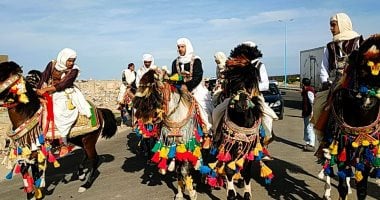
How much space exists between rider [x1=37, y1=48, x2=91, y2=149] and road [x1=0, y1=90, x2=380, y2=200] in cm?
123

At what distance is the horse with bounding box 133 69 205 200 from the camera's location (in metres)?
6.56

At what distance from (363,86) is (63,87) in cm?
508

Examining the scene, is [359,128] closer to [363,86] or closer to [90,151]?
[363,86]

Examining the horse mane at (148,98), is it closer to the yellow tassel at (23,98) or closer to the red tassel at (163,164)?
the red tassel at (163,164)

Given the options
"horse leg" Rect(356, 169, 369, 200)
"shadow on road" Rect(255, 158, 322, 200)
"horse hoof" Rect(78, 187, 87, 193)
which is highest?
"horse leg" Rect(356, 169, 369, 200)

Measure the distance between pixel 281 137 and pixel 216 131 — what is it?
7.84m

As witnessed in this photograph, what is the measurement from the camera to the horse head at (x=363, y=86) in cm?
496

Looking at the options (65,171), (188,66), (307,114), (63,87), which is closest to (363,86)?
(188,66)

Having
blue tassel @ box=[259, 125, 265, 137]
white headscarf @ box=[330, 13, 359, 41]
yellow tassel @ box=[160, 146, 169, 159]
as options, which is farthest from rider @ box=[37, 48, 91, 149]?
white headscarf @ box=[330, 13, 359, 41]

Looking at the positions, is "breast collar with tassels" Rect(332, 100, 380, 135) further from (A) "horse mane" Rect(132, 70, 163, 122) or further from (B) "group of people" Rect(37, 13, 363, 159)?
(A) "horse mane" Rect(132, 70, 163, 122)

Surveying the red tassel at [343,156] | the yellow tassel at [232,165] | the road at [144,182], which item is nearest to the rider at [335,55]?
the red tassel at [343,156]

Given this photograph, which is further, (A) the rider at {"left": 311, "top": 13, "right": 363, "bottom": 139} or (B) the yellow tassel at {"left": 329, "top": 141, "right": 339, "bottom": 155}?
(A) the rider at {"left": 311, "top": 13, "right": 363, "bottom": 139}

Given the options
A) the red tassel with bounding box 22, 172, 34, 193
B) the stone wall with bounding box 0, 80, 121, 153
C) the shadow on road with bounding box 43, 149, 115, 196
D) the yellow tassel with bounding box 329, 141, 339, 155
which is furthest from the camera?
the stone wall with bounding box 0, 80, 121, 153

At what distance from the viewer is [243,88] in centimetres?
621
